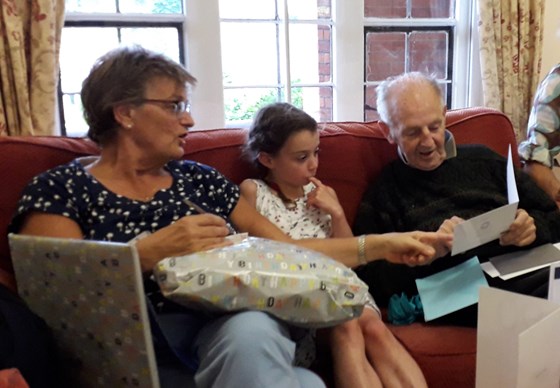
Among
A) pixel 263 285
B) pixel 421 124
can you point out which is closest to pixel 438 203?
pixel 421 124

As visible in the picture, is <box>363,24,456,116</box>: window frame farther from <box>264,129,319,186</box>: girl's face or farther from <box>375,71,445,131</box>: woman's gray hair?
<box>264,129,319,186</box>: girl's face

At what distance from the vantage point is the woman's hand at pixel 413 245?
1.37 meters

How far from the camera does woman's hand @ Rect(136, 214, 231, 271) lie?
1157 millimetres

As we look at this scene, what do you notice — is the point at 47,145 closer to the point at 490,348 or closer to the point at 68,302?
the point at 68,302

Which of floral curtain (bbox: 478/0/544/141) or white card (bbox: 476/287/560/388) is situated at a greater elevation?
floral curtain (bbox: 478/0/544/141)

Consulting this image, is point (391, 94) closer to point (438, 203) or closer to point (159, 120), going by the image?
point (438, 203)

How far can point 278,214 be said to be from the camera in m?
1.63

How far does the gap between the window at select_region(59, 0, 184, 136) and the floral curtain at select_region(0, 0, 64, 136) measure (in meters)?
0.38

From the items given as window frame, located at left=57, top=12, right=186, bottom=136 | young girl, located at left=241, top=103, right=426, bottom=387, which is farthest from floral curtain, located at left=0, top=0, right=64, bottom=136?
young girl, located at left=241, top=103, right=426, bottom=387

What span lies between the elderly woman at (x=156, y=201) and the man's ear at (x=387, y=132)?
0.45 meters

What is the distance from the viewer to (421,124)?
1630 mm

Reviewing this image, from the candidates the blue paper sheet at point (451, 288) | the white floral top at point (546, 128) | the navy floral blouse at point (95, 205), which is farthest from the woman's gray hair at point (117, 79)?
the white floral top at point (546, 128)

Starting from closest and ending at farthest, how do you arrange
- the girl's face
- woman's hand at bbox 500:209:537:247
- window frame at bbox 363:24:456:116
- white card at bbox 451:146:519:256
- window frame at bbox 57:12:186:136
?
white card at bbox 451:146:519:256, woman's hand at bbox 500:209:537:247, the girl's face, window frame at bbox 57:12:186:136, window frame at bbox 363:24:456:116

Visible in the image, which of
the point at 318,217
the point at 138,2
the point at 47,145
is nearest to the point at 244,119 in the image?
the point at 138,2
